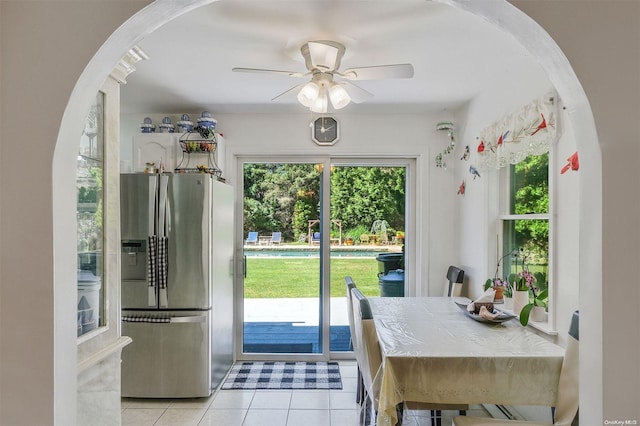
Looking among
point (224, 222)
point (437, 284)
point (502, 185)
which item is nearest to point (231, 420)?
point (224, 222)

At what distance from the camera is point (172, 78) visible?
2.78 meters

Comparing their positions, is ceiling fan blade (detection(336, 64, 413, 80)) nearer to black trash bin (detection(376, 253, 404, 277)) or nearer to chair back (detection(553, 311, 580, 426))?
chair back (detection(553, 311, 580, 426))

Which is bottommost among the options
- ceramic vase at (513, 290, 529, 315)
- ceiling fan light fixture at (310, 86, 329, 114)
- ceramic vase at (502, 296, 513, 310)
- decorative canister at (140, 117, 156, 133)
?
ceramic vase at (502, 296, 513, 310)

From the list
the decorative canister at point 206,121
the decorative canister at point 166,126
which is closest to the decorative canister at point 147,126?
the decorative canister at point 166,126

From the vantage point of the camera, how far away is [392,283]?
3.95 m

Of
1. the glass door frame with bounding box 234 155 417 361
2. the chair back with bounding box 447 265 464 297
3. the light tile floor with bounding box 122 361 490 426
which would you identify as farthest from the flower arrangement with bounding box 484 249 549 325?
the glass door frame with bounding box 234 155 417 361

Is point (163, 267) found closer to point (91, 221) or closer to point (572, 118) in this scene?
point (91, 221)

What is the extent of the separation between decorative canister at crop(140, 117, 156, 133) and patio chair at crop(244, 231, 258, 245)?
1.30 m

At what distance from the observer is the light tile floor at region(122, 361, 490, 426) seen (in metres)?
2.69

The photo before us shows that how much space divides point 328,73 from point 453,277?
2138 millimetres

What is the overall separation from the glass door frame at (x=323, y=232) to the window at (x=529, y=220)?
106cm

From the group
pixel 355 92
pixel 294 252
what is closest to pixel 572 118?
pixel 355 92
